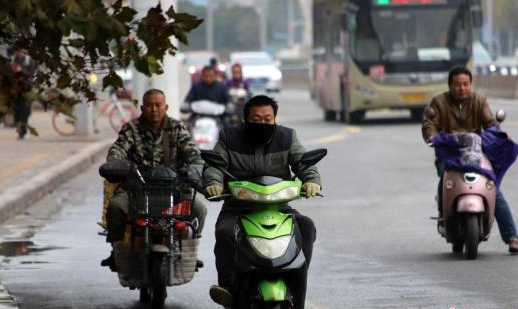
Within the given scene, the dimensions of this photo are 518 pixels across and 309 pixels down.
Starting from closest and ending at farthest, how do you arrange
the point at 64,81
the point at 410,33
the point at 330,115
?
the point at 64,81 → the point at 410,33 → the point at 330,115

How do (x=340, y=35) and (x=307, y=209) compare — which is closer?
(x=307, y=209)

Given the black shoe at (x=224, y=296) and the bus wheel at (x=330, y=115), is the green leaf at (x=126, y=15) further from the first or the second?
the bus wheel at (x=330, y=115)

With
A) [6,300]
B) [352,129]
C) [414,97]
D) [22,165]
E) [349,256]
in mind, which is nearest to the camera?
[6,300]

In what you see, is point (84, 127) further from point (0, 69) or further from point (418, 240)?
point (0, 69)

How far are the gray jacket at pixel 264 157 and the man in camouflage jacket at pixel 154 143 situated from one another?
4.38 feet

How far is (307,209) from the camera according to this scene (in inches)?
680

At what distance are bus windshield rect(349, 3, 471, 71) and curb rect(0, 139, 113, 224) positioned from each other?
1036 cm

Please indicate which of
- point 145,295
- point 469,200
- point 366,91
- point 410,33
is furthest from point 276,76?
point 145,295

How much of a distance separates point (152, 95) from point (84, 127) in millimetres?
19829

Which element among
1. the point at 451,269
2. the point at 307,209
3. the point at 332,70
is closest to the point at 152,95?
the point at 451,269

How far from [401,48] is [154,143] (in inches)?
994

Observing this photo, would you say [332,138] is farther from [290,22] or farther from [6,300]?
[290,22]

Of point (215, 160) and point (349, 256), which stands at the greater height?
point (215, 160)

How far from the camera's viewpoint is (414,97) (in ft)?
116
